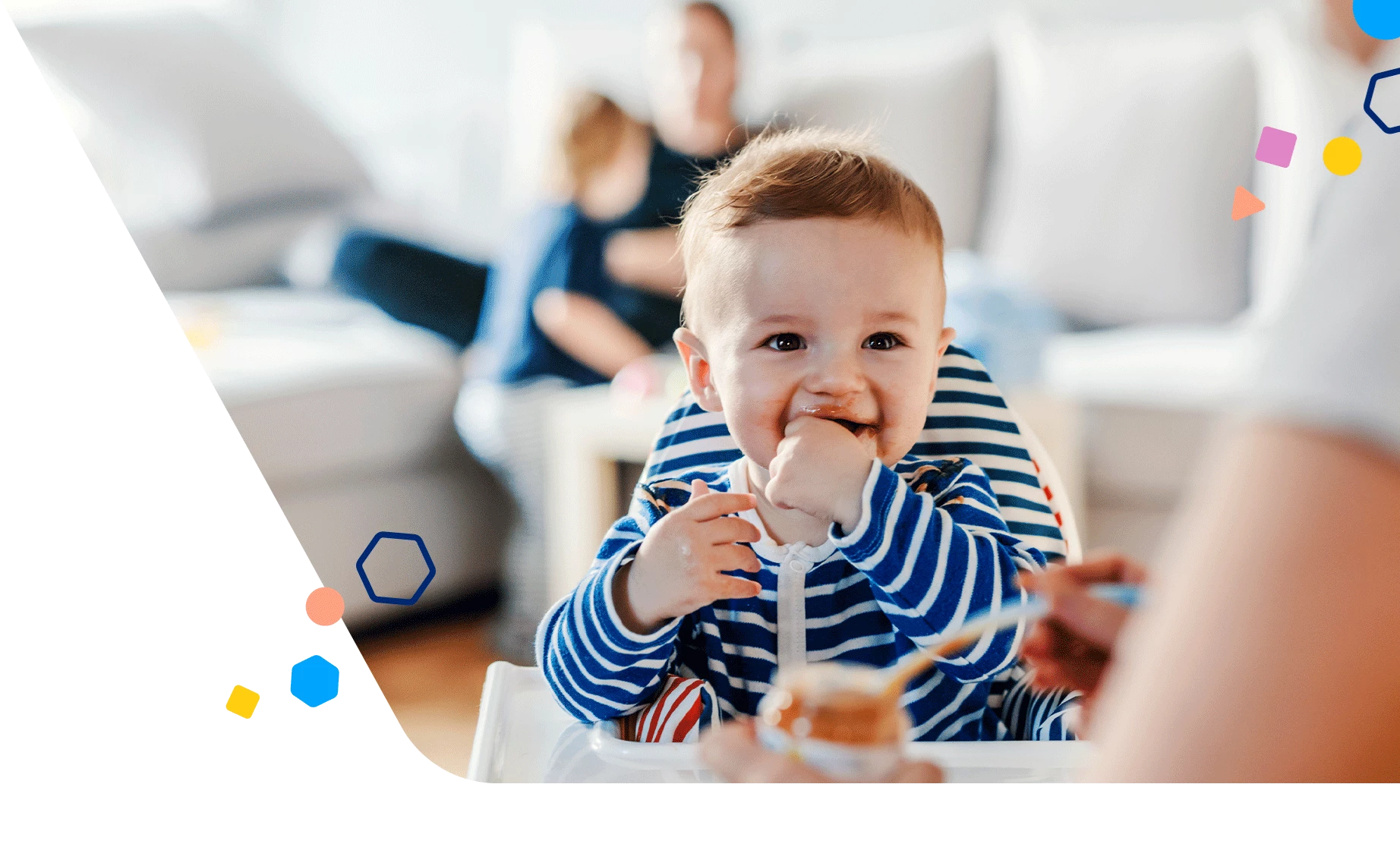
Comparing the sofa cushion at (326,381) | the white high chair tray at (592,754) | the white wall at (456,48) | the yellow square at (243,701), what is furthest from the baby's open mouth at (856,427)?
the white wall at (456,48)

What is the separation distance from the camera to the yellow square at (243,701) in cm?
36

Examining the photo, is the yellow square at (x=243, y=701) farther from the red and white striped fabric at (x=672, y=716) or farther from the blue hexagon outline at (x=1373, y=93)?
the blue hexagon outline at (x=1373, y=93)

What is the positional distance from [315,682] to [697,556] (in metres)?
0.13

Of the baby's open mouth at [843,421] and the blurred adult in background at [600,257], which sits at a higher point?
the blurred adult in background at [600,257]

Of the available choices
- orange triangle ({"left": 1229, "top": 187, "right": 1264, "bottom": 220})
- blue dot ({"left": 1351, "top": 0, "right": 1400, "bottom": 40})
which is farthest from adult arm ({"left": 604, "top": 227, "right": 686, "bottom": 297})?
blue dot ({"left": 1351, "top": 0, "right": 1400, "bottom": 40})

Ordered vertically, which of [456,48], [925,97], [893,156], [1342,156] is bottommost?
[1342,156]

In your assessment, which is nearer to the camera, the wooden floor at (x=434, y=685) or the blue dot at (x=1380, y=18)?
the blue dot at (x=1380, y=18)

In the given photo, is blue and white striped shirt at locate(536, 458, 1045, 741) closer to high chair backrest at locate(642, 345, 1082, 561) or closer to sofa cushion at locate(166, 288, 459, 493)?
high chair backrest at locate(642, 345, 1082, 561)

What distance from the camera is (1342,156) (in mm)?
211

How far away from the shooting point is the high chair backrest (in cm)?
48

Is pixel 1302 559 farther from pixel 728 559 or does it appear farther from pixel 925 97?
pixel 925 97

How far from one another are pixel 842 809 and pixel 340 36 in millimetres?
1311

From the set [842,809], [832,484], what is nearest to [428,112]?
[832,484]

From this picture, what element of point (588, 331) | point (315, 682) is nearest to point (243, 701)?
point (315, 682)
